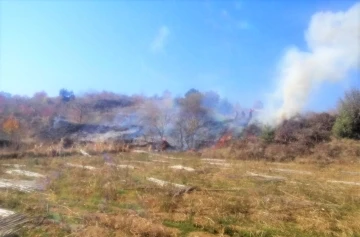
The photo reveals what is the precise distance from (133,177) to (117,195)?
282 centimetres

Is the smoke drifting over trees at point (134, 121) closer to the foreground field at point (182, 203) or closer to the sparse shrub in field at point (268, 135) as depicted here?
the sparse shrub in field at point (268, 135)

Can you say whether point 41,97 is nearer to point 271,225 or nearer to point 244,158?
point 244,158

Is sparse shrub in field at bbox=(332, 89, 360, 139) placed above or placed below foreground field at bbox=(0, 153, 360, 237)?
above

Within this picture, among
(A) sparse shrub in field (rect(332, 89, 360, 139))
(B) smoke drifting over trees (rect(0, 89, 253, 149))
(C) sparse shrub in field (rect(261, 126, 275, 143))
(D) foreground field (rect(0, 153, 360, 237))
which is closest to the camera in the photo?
(D) foreground field (rect(0, 153, 360, 237))

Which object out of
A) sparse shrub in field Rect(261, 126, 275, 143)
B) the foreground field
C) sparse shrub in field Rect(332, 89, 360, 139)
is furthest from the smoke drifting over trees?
the foreground field

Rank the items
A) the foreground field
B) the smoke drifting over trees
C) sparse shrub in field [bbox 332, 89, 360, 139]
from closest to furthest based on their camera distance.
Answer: the foreground field → sparse shrub in field [bbox 332, 89, 360, 139] → the smoke drifting over trees

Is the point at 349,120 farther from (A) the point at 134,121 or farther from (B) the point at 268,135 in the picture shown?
(A) the point at 134,121

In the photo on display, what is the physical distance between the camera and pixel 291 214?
8320 mm

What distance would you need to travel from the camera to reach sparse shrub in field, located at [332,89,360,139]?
21.5 metres

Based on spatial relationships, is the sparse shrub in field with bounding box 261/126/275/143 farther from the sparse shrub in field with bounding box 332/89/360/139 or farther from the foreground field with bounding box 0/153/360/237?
the foreground field with bounding box 0/153/360/237

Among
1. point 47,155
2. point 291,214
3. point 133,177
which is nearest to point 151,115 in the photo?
point 47,155

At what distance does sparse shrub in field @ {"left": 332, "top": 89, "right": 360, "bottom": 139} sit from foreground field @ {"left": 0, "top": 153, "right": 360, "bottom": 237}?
819 centimetres

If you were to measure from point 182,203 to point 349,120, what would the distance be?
53.0 feet

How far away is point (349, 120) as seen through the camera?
21.4 m
